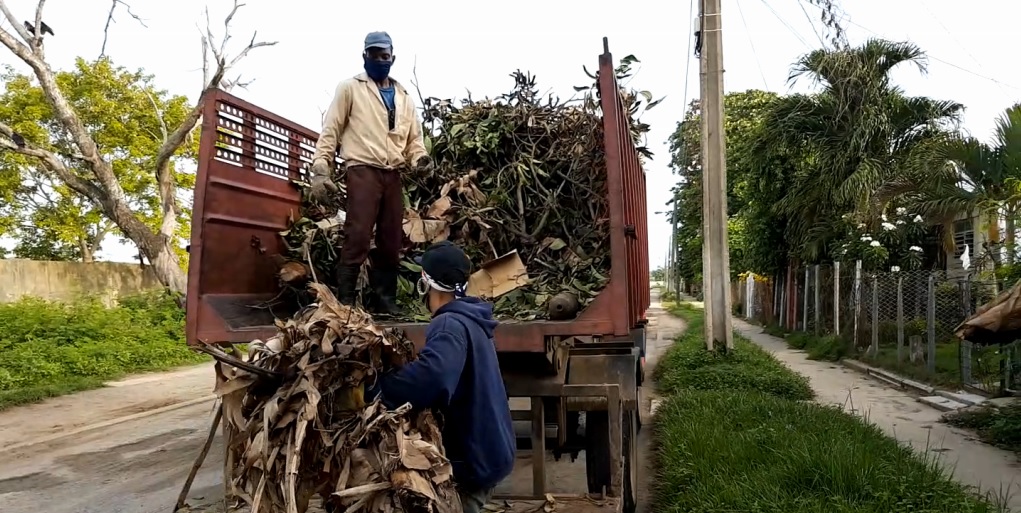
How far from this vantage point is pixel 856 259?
551 inches

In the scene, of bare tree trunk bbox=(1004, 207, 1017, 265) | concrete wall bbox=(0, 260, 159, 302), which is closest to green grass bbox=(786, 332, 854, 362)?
bare tree trunk bbox=(1004, 207, 1017, 265)

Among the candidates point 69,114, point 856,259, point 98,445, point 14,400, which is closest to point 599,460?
point 98,445

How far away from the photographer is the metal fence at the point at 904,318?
8.83 m

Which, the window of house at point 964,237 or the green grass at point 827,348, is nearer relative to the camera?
the green grass at point 827,348

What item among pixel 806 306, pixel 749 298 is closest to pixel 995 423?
pixel 806 306

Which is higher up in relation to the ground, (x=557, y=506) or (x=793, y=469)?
(x=557, y=506)

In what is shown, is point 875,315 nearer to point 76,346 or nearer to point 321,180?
point 321,180

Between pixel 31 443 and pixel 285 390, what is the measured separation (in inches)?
279

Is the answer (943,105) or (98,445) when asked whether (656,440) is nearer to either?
(98,445)

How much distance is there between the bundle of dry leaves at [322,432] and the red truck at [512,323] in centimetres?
105

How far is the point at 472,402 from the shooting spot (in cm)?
263

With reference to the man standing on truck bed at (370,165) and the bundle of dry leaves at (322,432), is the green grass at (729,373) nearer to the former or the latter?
the man standing on truck bed at (370,165)

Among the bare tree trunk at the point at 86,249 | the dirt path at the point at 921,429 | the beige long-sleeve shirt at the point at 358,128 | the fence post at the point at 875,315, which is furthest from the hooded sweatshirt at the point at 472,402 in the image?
the bare tree trunk at the point at 86,249

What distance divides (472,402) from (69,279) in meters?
17.1
